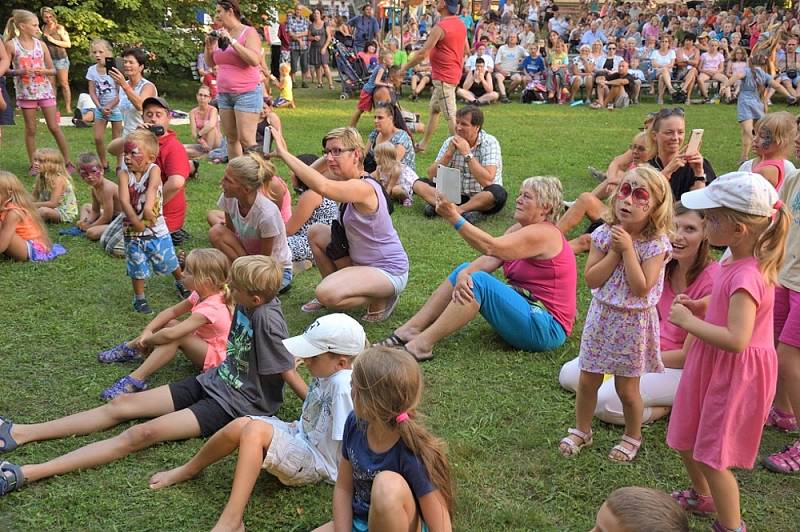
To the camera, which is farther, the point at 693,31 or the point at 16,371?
the point at 693,31

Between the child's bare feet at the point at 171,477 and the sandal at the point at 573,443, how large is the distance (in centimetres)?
174

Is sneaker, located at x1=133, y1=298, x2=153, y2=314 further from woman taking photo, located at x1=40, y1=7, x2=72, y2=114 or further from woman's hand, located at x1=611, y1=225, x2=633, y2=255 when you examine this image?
woman taking photo, located at x1=40, y1=7, x2=72, y2=114

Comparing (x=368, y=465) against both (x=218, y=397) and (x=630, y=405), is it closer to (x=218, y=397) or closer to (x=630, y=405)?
(x=218, y=397)

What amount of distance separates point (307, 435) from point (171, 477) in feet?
2.05

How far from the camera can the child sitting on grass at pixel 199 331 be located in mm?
3992

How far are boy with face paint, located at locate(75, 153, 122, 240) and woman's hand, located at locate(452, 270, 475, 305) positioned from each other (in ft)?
11.7

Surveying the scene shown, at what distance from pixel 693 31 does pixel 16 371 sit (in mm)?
21367

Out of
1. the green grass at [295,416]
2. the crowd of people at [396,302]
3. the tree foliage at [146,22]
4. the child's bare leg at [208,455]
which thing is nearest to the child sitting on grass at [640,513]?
the crowd of people at [396,302]

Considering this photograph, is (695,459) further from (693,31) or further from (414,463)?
(693,31)

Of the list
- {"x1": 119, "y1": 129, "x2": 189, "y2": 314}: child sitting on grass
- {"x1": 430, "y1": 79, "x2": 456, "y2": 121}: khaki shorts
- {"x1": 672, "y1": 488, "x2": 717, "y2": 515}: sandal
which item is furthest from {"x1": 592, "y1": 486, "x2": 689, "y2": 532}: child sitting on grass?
{"x1": 430, "y1": 79, "x2": 456, "y2": 121}: khaki shorts

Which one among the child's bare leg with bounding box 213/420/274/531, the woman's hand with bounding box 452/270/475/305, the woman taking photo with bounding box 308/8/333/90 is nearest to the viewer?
the child's bare leg with bounding box 213/420/274/531

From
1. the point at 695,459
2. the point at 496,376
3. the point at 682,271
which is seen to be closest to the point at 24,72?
the point at 496,376

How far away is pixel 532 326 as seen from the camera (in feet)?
14.5

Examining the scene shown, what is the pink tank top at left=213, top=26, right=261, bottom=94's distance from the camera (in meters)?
7.05
